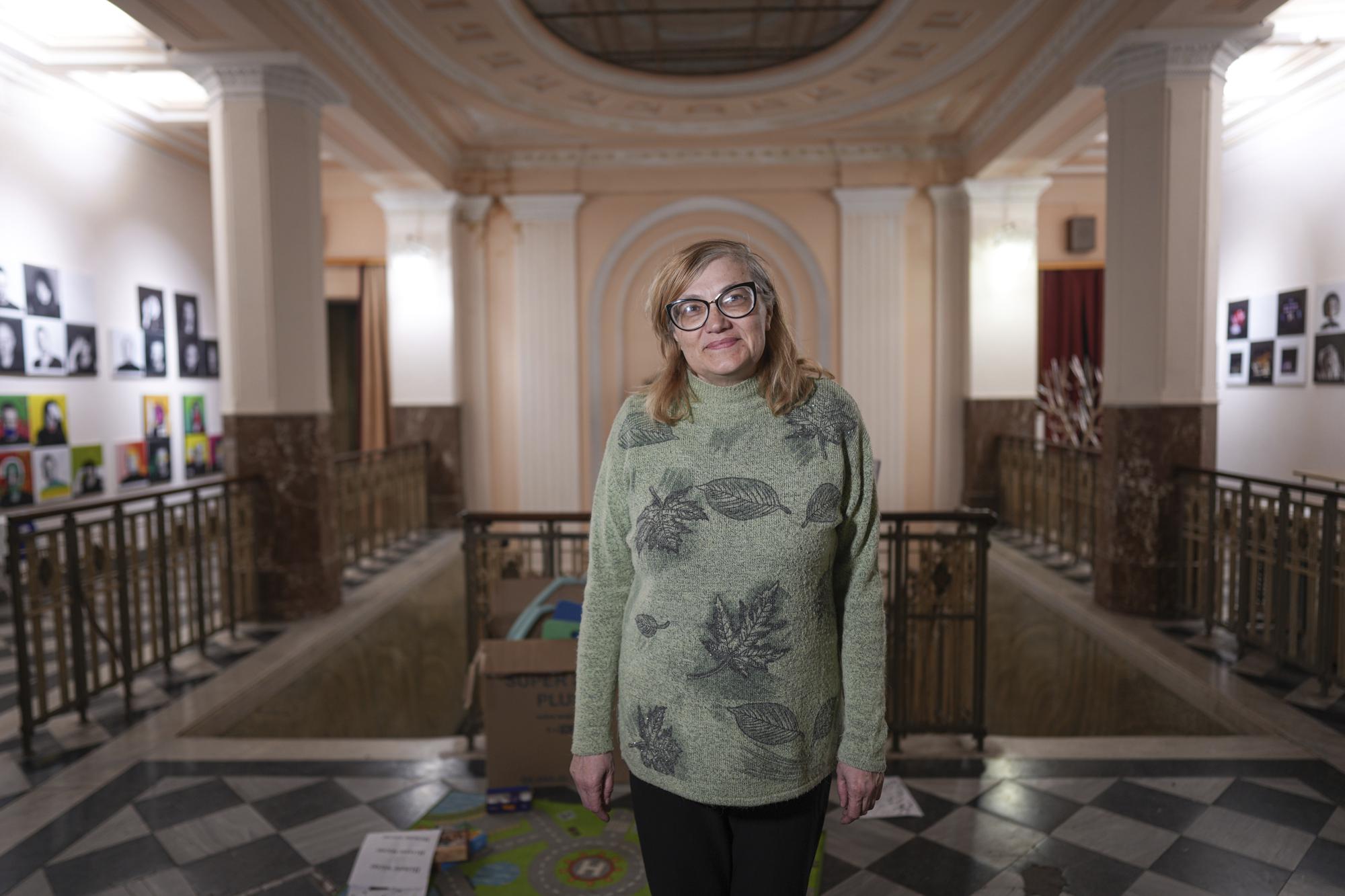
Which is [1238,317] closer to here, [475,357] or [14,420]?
[475,357]

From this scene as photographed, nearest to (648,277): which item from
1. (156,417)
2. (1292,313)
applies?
(156,417)

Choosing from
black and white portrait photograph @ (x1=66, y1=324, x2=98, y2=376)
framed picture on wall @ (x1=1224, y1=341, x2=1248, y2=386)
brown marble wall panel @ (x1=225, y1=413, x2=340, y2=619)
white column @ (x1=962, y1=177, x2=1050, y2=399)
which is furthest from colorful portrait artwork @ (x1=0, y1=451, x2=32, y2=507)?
framed picture on wall @ (x1=1224, y1=341, x2=1248, y2=386)

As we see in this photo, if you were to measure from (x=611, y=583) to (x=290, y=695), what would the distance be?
11.5 feet

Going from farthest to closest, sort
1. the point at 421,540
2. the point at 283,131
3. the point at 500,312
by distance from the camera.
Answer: the point at 500,312
the point at 421,540
the point at 283,131

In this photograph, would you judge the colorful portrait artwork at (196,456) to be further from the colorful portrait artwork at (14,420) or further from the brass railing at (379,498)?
the colorful portrait artwork at (14,420)

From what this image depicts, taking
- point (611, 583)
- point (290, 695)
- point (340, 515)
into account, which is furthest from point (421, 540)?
point (611, 583)

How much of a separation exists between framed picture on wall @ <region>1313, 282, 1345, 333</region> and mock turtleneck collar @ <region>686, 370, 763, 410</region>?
22.7ft

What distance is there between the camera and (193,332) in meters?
8.45

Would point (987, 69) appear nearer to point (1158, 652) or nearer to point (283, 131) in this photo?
point (1158, 652)

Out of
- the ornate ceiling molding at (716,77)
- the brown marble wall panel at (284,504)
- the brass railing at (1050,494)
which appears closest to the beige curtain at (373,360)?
the ornate ceiling molding at (716,77)

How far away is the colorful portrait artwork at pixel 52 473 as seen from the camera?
20.4ft

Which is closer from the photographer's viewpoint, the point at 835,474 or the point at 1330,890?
the point at 835,474

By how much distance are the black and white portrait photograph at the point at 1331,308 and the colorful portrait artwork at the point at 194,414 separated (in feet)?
33.2

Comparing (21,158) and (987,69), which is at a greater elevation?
(987,69)
